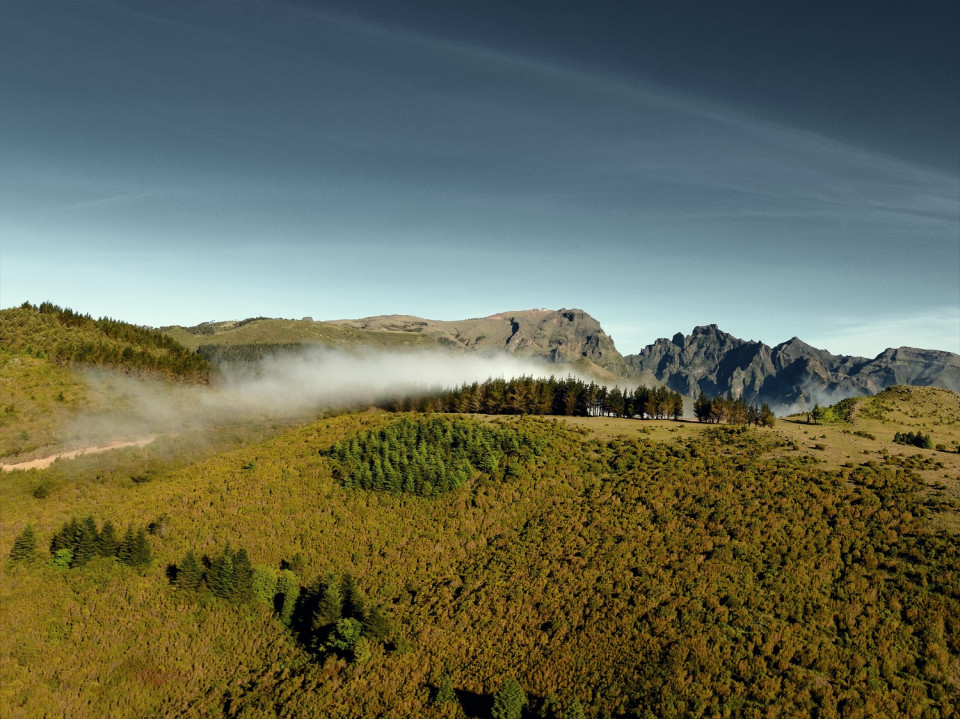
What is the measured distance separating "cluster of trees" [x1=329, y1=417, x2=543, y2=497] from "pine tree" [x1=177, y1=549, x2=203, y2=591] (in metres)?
27.7

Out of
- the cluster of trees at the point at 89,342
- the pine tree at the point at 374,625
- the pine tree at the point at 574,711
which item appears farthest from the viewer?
the cluster of trees at the point at 89,342

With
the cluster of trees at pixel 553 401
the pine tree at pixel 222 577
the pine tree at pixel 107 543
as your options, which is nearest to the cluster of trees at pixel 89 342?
the cluster of trees at pixel 553 401

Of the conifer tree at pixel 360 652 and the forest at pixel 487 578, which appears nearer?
the forest at pixel 487 578

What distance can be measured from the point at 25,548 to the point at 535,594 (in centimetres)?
5577

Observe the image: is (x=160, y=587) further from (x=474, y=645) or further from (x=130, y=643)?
(x=474, y=645)

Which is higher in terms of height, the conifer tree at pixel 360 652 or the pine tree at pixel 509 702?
the pine tree at pixel 509 702

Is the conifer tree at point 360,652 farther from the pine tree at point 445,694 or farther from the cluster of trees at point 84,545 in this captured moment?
the cluster of trees at point 84,545

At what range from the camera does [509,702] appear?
36.4 m

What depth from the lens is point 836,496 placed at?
59625mm

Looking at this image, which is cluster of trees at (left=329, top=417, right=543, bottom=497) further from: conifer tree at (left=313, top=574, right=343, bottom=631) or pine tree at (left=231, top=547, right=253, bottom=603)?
conifer tree at (left=313, top=574, right=343, bottom=631)

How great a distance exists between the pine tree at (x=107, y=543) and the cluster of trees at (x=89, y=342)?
2683 inches

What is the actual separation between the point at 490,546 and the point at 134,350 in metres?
107

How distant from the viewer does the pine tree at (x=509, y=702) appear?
36.1m

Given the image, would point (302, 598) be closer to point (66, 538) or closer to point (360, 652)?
point (360, 652)
